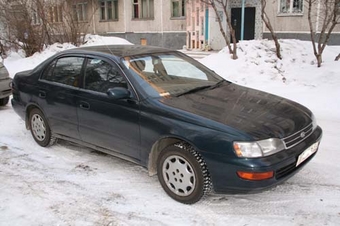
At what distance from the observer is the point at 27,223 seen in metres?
3.24

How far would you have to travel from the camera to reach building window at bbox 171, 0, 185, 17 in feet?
63.3

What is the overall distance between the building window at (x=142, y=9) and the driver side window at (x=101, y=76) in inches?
674

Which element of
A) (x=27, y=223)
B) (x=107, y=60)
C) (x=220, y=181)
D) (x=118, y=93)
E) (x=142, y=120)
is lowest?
(x=27, y=223)

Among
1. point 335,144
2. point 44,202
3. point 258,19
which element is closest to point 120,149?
point 44,202

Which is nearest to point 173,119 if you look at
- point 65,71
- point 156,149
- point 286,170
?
point 156,149

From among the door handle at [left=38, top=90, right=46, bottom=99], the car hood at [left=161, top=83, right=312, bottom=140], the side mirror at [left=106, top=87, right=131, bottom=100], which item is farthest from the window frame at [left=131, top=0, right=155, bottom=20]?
the side mirror at [left=106, top=87, right=131, bottom=100]

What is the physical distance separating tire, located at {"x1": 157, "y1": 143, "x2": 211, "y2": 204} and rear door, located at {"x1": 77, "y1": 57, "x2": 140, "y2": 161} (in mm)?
414

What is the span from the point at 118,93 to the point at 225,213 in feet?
5.39

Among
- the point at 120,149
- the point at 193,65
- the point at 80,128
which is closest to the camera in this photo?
the point at 120,149

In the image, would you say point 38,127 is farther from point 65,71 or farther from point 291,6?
point 291,6

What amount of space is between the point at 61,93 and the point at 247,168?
271cm

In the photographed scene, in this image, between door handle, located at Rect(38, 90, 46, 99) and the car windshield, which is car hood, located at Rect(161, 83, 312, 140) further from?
door handle, located at Rect(38, 90, 46, 99)

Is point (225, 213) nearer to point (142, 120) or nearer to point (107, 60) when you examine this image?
point (142, 120)

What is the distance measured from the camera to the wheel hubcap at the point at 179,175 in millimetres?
3459
